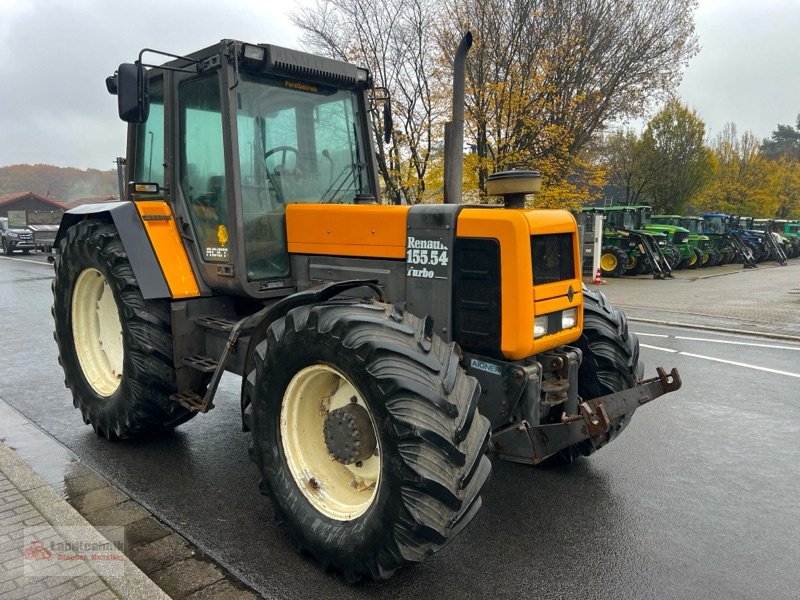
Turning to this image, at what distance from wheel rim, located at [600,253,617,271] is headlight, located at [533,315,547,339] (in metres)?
18.0

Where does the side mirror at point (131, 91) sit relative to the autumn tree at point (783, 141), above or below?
below

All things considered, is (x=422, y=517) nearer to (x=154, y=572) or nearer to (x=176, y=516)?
(x=154, y=572)

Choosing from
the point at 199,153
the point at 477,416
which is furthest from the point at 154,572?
the point at 199,153

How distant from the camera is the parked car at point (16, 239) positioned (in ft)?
91.5

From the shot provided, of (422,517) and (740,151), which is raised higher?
(740,151)

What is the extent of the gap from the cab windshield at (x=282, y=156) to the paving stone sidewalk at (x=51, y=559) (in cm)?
175

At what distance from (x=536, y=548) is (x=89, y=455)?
10.5 feet

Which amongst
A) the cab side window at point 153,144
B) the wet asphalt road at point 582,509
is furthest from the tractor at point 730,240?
the cab side window at point 153,144

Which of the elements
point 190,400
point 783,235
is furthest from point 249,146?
point 783,235

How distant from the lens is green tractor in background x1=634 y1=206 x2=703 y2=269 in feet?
70.0

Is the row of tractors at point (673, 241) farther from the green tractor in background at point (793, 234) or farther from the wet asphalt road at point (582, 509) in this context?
the wet asphalt road at point (582, 509)

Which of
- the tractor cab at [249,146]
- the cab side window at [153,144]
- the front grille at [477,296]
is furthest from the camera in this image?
the cab side window at [153,144]

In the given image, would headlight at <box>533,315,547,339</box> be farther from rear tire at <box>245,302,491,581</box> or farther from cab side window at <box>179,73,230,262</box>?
cab side window at <box>179,73,230,262</box>

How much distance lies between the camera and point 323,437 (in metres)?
3.26
